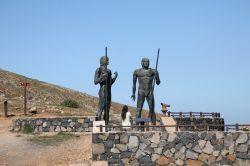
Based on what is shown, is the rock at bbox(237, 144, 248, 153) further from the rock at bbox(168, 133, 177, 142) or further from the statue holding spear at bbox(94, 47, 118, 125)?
the statue holding spear at bbox(94, 47, 118, 125)

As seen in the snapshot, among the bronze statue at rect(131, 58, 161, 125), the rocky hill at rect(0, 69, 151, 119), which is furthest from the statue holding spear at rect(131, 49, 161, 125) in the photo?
the rocky hill at rect(0, 69, 151, 119)

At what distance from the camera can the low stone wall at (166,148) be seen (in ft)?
46.9

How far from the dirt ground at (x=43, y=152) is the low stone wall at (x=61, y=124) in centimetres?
163

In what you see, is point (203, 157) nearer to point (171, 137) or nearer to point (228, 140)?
point (228, 140)

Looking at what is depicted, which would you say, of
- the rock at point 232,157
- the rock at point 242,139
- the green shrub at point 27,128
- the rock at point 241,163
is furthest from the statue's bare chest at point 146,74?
the green shrub at point 27,128

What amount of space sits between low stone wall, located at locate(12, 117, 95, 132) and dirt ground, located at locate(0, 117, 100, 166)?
163 centimetres

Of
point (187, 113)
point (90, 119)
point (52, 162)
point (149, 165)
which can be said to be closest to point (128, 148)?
point (149, 165)

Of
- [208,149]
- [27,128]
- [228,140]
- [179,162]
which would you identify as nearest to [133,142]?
[179,162]

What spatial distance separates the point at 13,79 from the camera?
1966 inches

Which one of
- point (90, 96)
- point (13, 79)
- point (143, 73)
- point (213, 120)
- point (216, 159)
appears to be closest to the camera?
point (216, 159)

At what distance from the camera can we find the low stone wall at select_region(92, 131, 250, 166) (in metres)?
14.3

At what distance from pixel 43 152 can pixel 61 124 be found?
15.0 feet

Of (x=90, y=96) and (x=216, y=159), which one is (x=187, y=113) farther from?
(x=90, y=96)

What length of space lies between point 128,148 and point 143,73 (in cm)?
341
